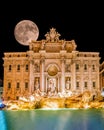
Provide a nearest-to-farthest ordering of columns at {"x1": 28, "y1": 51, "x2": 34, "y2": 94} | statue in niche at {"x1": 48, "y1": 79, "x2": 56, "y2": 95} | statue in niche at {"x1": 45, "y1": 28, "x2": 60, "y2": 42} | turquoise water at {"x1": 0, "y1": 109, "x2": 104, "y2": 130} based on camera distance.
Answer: turquoise water at {"x1": 0, "y1": 109, "x2": 104, "y2": 130} < statue in niche at {"x1": 48, "y1": 79, "x2": 56, "y2": 95} < columns at {"x1": 28, "y1": 51, "x2": 34, "y2": 94} < statue in niche at {"x1": 45, "y1": 28, "x2": 60, "y2": 42}

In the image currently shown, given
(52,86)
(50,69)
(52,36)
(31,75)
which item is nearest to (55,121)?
(52,86)

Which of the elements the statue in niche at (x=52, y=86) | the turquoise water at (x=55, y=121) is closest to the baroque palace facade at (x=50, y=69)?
the statue in niche at (x=52, y=86)

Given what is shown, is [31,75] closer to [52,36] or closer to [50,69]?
[50,69]

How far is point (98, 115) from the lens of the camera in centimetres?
2664

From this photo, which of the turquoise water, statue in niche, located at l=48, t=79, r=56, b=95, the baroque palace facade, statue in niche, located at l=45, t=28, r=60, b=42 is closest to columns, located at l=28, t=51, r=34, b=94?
the baroque palace facade

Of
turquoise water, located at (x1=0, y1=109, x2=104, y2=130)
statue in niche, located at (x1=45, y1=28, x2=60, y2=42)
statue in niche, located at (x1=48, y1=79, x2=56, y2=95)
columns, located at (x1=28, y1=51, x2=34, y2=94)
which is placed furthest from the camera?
statue in niche, located at (x1=45, y1=28, x2=60, y2=42)

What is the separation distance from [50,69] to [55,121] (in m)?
36.2

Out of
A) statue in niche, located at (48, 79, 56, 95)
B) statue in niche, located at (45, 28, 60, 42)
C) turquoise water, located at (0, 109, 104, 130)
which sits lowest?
turquoise water, located at (0, 109, 104, 130)

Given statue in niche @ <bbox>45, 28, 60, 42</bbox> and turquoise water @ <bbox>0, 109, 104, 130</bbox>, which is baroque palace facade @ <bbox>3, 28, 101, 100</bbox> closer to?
statue in niche @ <bbox>45, 28, 60, 42</bbox>

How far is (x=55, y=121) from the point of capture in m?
25.2

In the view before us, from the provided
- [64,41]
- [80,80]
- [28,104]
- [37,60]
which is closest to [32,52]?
[37,60]

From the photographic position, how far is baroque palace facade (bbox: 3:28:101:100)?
60094 millimetres

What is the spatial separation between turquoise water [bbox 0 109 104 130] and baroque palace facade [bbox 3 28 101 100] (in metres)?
32.0

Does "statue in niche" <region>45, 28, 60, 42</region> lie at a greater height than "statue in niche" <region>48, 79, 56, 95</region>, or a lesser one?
greater
